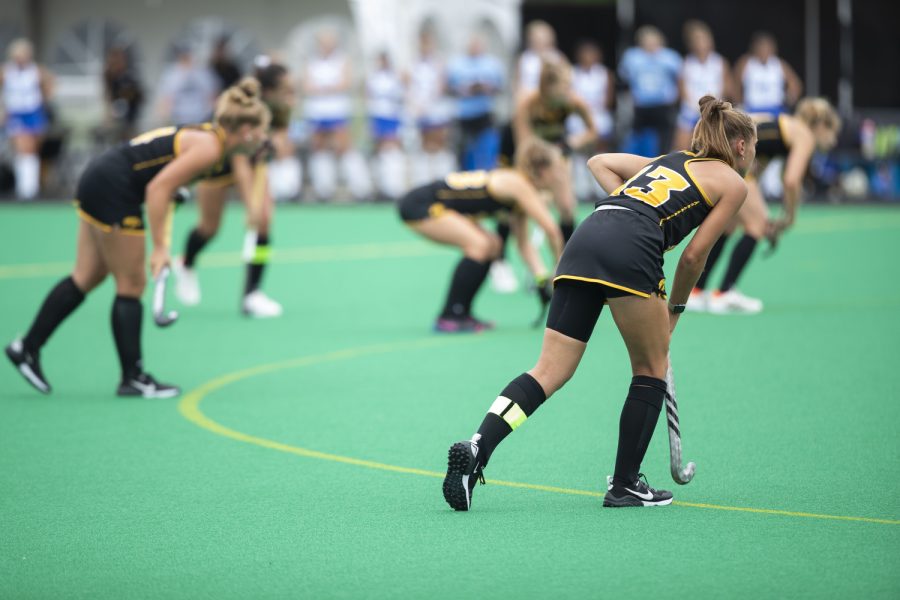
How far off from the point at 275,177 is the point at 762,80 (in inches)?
294

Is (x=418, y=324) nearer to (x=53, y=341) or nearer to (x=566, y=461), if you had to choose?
(x=53, y=341)

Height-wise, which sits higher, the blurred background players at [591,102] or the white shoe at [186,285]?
the blurred background players at [591,102]

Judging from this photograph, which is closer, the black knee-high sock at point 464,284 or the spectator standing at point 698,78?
the black knee-high sock at point 464,284

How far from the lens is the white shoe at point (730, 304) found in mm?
11362

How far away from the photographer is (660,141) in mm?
21219

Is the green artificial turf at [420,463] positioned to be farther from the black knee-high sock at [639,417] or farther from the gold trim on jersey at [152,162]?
the gold trim on jersey at [152,162]

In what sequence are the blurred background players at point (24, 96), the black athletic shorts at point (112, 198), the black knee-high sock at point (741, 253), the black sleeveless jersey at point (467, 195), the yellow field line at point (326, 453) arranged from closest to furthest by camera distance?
the yellow field line at point (326, 453) < the black athletic shorts at point (112, 198) < the black sleeveless jersey at point (467, 195) < the black knee-high sock at point (741, 253) < the blurred background players at point (24, 96)

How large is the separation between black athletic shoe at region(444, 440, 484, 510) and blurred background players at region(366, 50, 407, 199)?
16087 millimetres

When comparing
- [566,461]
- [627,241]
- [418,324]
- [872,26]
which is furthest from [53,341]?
[872,26]

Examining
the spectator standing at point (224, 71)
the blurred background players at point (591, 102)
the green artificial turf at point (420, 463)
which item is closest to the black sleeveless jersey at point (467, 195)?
the green artificial turf at point (420, 463)

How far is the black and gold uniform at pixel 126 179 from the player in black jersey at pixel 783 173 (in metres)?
4.41

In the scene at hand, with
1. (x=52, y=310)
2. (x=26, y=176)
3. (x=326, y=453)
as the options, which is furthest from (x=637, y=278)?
(x=26, y=176)

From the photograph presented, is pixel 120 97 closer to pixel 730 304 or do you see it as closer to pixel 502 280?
pixel 502 280

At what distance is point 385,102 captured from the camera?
69.5 ft
